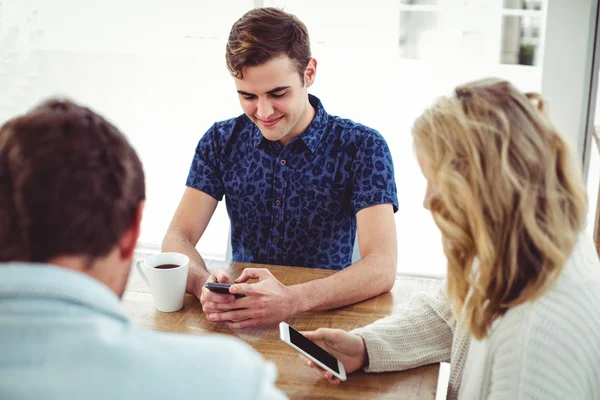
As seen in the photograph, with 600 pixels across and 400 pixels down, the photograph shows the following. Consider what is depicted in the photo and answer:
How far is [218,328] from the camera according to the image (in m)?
1.40

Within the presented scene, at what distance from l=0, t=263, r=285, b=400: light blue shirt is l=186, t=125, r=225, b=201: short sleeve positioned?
1.34 m

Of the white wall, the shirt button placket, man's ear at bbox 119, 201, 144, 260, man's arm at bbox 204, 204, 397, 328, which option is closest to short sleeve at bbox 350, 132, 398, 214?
man's arm at bbox 204, 204, 397, 328

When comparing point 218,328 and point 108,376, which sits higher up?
point 108,376

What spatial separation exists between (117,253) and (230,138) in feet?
4.29

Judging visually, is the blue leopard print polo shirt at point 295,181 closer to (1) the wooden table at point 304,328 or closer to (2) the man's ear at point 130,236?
(1) the wooden table at point 304,328

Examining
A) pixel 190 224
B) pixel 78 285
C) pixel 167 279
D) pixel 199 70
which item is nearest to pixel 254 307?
pixel 167 279

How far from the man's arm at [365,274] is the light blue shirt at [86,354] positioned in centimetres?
82

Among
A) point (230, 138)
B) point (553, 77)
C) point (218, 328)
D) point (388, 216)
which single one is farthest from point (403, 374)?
point (553, 77)

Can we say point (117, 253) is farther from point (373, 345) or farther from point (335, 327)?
point (335, 327)

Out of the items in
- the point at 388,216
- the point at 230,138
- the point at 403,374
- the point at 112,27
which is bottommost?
the point at 403,374

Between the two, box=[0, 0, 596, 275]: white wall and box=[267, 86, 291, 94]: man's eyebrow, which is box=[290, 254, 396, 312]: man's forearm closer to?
box=[267, 86, 291, 94]: man's eyebrow

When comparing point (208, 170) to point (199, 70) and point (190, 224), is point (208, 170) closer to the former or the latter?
point (190, 224)

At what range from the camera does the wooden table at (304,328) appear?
1.19 metres

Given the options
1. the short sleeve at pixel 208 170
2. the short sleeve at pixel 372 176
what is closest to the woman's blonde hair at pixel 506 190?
the short sleeve at pixel 372 176
